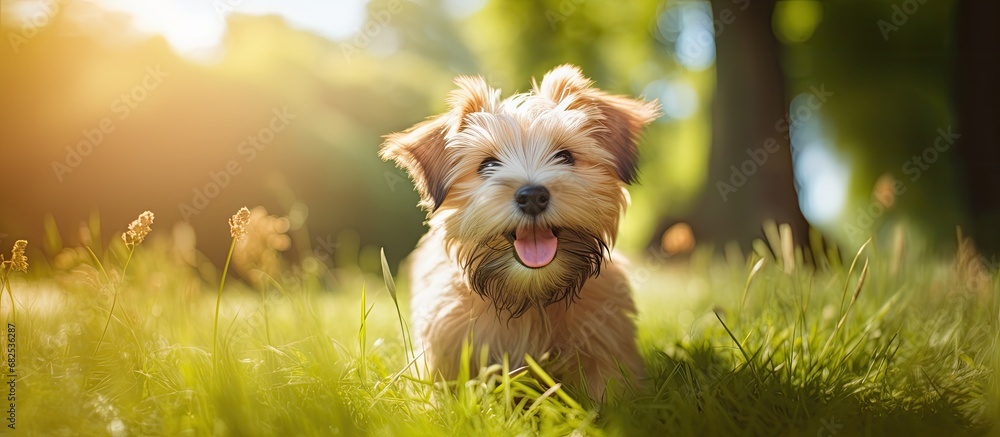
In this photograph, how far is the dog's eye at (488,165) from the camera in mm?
3000

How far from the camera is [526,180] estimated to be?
2.79 m

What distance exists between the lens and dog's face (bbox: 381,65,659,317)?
9.21 ft

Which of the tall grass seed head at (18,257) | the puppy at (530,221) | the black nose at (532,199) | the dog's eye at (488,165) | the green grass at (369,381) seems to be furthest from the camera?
the dog's eye at (488,165)

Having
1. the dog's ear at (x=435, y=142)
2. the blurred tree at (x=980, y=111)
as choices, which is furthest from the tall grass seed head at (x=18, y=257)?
the blurred tree at (x=980, y=111)

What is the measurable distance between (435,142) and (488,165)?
34 centimetres

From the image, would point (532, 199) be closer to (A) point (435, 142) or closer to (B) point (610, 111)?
(A) point (435, 142)

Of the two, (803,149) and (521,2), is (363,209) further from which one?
(803,149)

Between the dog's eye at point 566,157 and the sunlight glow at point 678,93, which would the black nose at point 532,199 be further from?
the sunlight glow at point 678,93

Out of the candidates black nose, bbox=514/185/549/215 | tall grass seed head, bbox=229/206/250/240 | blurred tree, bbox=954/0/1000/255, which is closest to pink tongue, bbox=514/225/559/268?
black nose, bbox=514/185/549/215

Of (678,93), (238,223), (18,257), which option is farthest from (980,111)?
(18,257)

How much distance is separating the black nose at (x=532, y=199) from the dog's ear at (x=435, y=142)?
1.67ft

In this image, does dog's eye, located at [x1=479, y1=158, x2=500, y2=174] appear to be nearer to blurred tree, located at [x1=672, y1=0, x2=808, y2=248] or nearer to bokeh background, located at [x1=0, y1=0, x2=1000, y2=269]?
bokeh background, located at [x1=0, y1=0, x2=1000, y2=269]

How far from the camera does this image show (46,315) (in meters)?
3.05

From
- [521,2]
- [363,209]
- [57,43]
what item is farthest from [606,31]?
[57,43]
